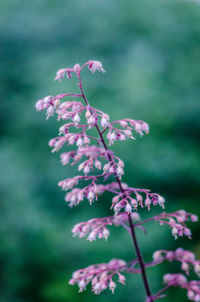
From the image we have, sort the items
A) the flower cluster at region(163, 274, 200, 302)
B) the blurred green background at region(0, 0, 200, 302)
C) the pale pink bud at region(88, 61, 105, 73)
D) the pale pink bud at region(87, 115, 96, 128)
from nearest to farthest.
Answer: the pale pink bud at region(87, 115, 96, 128) < the pale pink bud at region(88, 61, 105, 73) < the flower cluster at region(163, 274, 200, 302) < the blurred green background at region(0, 0, 200, 302)

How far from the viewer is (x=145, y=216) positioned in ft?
13.9

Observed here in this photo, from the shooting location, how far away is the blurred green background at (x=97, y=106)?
3.94 meters

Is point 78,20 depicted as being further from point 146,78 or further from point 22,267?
point 22,267

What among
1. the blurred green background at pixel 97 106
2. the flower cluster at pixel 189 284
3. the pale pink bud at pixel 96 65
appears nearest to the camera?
the pale pink bud at pixel 96 65

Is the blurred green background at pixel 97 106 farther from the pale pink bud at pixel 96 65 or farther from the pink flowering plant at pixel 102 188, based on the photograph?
the pale pink bud at pixel 96 65

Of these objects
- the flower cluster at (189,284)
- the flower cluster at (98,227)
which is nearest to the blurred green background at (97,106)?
the flower cluster at (189,284)

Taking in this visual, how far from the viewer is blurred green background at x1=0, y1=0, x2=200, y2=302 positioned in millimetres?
3936

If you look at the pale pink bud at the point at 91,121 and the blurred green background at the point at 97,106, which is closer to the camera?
the pale pink bud at the point at 91,121

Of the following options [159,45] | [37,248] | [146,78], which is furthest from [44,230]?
[159,45]

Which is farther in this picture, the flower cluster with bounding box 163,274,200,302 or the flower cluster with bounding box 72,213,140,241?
the flower cluster with bounding box 163,274,200,302

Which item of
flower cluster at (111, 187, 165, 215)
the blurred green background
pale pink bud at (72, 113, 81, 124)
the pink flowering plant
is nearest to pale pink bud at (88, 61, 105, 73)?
the pink flowering plant

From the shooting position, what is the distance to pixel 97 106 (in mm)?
5312

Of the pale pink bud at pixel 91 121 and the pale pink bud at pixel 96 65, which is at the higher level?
the pale pink bud at pixel 96 65

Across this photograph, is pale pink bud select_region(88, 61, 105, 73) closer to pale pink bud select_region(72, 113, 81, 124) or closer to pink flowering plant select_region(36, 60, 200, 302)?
pink flowering plant select_region(36, 60, 200, 302)
